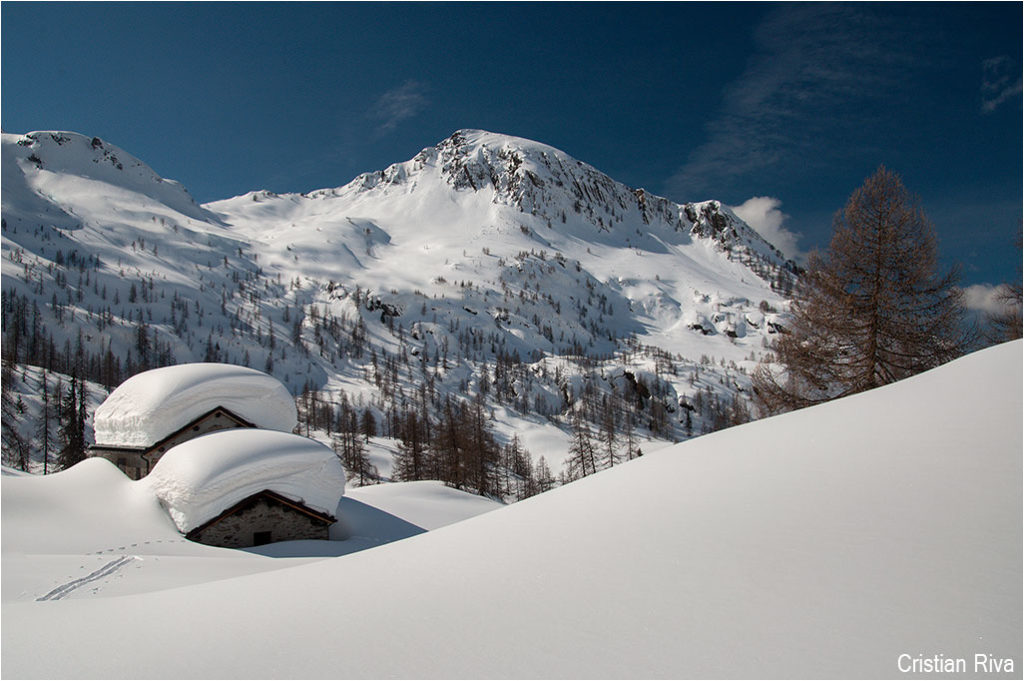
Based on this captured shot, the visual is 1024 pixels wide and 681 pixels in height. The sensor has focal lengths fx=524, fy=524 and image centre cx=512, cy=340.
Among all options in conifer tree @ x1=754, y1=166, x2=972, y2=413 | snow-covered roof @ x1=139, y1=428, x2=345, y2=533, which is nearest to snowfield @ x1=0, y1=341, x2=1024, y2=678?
conifer tree @ x1=754, y1=166, x2=972, y2=413

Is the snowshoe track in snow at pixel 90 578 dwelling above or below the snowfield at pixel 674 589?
below

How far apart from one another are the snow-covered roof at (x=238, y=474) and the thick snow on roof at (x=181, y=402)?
3175 mm

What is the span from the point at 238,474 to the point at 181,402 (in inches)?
252

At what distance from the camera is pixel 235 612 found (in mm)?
3195

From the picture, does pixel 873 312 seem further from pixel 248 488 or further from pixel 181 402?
pixel 181 402

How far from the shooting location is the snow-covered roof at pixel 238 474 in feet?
60.1

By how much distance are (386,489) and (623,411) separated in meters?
95.0

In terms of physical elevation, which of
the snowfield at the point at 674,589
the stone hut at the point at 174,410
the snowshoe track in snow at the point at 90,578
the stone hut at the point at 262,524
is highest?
the stone hut at the point at 174,410

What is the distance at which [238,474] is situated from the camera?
18844mm

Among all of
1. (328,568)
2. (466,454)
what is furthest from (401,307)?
(328,568)

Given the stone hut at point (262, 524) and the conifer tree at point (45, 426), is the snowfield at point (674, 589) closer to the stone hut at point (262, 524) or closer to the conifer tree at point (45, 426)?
the stone hut at point (262, 524)

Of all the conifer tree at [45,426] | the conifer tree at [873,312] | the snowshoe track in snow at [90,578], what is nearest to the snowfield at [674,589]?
the snowshoe track in snow at [90,578]

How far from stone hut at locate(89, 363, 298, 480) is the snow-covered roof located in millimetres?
2824

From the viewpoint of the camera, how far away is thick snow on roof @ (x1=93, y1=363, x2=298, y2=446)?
22625 mm
